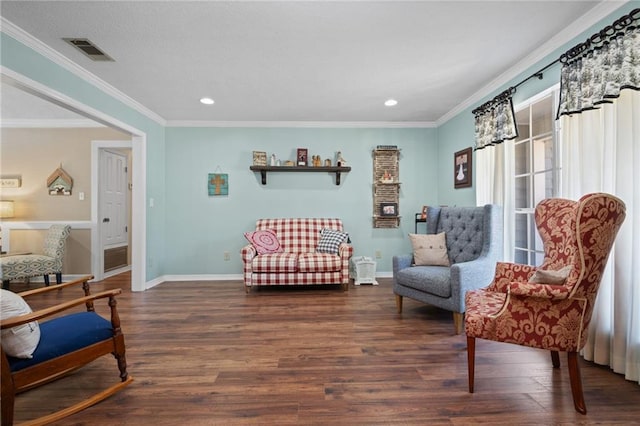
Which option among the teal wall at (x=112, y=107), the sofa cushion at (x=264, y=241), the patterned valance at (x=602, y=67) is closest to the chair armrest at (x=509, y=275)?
the patterned valance at (x=602, y=67)

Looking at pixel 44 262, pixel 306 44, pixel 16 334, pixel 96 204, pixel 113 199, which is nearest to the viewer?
pixel 16 334

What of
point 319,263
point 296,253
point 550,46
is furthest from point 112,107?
point 550,46

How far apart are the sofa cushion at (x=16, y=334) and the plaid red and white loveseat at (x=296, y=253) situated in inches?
95.0

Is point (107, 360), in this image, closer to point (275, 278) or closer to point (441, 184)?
point (275, 278)

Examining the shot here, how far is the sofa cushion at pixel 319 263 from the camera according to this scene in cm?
381

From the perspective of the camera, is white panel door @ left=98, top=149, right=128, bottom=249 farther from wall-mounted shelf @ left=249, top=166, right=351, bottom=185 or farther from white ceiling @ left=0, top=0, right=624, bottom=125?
wall-mounted shelf @ left=249, top=166, right=351, bottom=185

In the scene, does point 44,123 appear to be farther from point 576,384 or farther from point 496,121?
point 576,384

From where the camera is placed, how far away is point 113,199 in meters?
4.90

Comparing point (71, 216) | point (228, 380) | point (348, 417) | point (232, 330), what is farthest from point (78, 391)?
point (71, 216)

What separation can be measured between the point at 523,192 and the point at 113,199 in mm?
5990

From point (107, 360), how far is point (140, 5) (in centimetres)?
254

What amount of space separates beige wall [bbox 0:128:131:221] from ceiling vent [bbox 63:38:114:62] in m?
2.25

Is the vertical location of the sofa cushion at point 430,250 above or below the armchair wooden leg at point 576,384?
above

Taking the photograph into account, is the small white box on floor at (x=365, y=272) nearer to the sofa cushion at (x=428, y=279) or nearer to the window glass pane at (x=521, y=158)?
the sofa cushion at (x=428, y=279)
